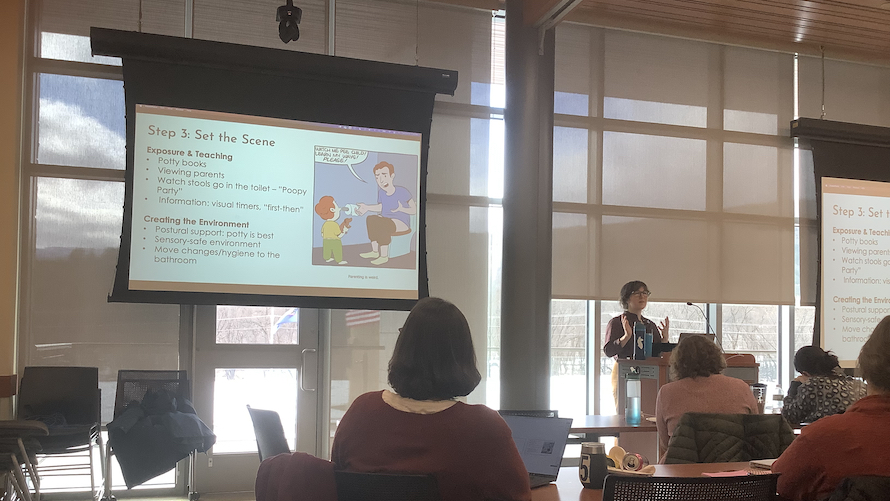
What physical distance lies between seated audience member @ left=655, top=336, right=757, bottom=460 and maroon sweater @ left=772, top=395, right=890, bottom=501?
49.8 inches

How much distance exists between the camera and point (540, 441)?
2502 mm

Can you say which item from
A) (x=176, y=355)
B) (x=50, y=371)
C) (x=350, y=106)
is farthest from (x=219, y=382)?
(x=350, y=106)

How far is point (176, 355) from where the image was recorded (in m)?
5.43

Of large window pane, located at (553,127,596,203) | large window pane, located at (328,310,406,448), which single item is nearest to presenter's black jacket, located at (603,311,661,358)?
large window pane, located at (553,127,596,203)

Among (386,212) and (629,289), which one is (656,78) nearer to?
(629,289)

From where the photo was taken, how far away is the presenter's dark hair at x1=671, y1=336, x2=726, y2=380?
3.51m

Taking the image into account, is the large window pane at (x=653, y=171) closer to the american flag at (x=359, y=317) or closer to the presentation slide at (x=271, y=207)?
the presentation slide at (x=271, y=207)

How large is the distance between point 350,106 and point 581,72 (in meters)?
2.10

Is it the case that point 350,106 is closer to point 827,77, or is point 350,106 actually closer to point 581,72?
point 581,72

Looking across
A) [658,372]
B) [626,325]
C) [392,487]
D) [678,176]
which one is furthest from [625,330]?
[392,487]

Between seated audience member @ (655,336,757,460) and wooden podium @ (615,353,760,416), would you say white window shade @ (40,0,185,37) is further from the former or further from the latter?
seated audience member @ (655,336,757,460)

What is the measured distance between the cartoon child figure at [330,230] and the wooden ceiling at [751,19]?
2046 mm

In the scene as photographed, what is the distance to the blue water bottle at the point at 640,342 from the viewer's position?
Result: 5.02m

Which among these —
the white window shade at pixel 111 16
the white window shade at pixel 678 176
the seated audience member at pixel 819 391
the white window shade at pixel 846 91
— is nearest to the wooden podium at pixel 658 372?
the seated audience member at pixel 819 391
